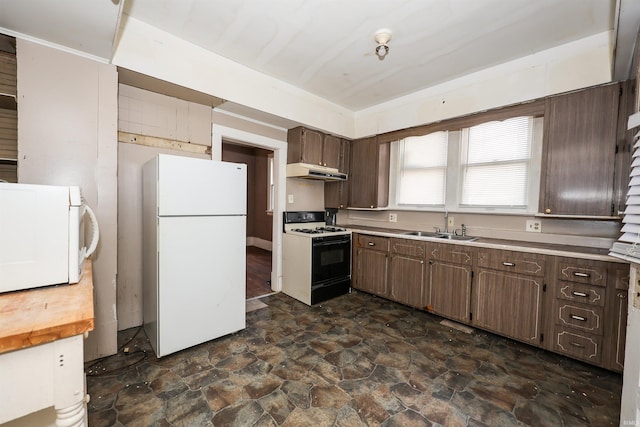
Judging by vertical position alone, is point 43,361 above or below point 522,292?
above

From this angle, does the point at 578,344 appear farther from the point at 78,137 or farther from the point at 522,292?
the point at 78,137

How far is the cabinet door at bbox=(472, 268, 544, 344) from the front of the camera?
7.66 ft

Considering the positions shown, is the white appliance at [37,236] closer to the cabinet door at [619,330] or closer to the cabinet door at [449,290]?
the cabinet door at [449,290]

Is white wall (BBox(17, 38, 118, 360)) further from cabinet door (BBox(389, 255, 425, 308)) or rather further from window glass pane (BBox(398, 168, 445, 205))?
window glass pane (BBox(398, 168, 445, 205))

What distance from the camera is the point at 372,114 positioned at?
12.9ft

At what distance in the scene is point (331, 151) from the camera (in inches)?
157

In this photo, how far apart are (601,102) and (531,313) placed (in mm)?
1895

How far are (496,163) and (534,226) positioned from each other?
79 centimetres

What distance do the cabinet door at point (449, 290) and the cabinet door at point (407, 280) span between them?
0.12 metres

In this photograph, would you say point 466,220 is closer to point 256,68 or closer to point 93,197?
point 256,68

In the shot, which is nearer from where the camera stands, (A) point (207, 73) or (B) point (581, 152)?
(B) point (581, 152)

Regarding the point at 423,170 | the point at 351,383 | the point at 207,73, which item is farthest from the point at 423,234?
the point at 207,73

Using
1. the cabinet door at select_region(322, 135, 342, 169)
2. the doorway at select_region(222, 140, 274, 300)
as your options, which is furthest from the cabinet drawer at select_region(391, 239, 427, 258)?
the doorway at select_region(222, 140, 274, 300)

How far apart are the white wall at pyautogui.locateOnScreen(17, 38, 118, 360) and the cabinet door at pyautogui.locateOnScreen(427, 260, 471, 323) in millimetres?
3121
